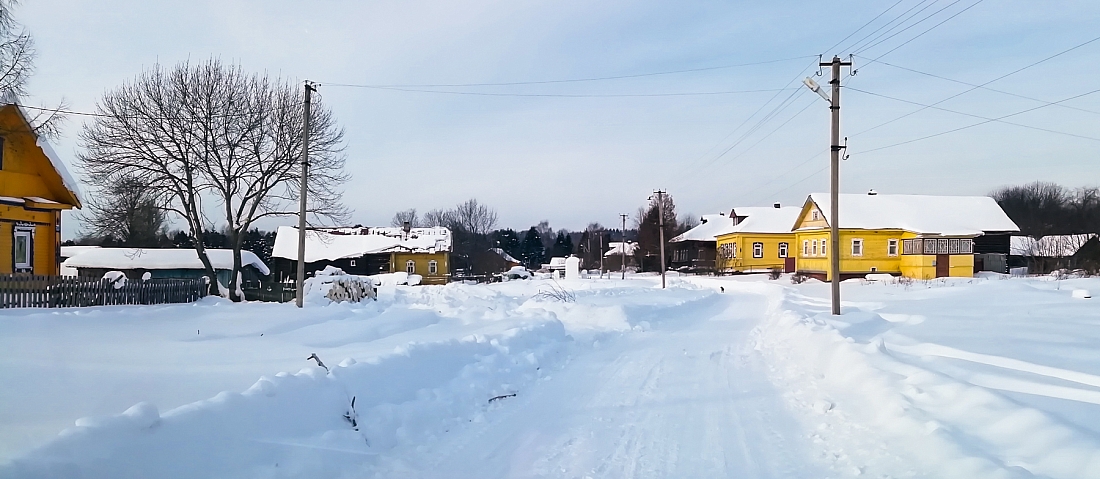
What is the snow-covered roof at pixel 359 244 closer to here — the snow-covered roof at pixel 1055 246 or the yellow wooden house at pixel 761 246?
the yellow wooden house at pixel 761 246

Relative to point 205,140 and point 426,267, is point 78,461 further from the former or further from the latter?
point 426,267

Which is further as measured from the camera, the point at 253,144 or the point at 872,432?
the point at 253,144

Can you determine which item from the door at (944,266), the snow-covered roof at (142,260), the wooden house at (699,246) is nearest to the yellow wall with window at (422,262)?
the snow-covered roof at (142,260)

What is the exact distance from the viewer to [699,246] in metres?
70.8

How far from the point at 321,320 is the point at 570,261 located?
31826 mm

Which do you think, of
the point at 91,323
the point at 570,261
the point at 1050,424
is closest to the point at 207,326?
the point at 91,323

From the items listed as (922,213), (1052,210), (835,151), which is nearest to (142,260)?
(835,151)

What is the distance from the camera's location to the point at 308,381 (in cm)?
646

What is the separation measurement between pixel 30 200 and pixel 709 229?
6006 cm

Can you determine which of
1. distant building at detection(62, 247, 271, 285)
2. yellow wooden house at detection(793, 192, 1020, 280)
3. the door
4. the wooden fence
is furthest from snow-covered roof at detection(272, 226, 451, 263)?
the door

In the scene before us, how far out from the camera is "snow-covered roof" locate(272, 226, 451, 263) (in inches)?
2286

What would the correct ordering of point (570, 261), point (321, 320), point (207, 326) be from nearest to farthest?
point (207, 326)
point (321, 320)
point (570, 261)

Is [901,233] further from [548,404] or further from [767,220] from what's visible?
[548,404]

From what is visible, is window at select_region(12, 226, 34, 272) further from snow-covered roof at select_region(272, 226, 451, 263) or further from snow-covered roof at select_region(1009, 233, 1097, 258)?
snow-covered roof at select_region(1009, 233, 1097, 258)
